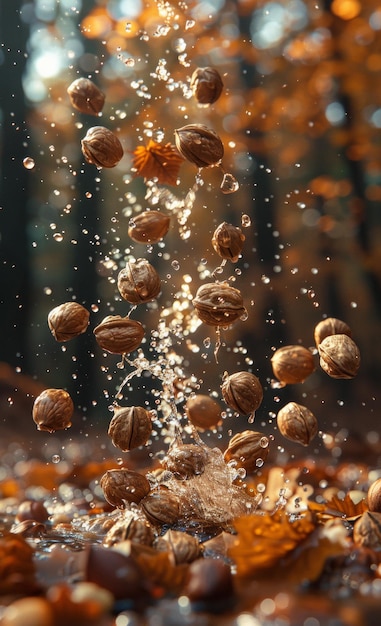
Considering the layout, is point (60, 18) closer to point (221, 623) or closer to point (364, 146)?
point (364, 146)

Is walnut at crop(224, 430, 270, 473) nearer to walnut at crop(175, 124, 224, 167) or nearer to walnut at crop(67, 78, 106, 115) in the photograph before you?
walnut at crop(175, 124, 224, 167)

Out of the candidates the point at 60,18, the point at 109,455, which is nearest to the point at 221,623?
the point at 109,455

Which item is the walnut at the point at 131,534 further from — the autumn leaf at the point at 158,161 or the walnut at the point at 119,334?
the autumn leaf at the point at 158,161

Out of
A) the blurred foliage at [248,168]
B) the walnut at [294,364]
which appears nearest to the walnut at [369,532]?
the walnut at [294,364]

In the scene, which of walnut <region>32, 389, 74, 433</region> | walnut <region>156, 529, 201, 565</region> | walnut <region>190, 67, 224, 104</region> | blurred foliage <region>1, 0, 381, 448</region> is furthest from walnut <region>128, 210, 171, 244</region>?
blurred foliage <region>1, 0, 381, 448</region>

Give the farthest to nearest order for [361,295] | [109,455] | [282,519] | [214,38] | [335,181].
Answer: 1. [361,295]
2. [335,181]
3. [214,38]
4. [109,455]
5. [282,519]

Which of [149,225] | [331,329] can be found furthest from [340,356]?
[149,225]
